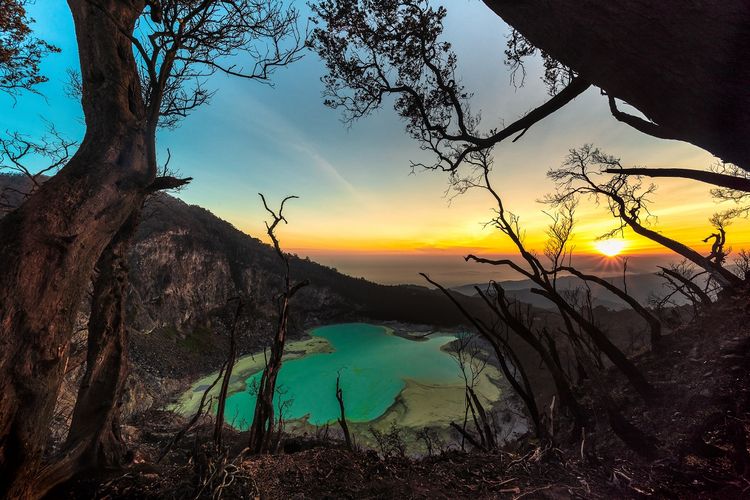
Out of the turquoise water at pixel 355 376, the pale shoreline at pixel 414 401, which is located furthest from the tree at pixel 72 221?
the pale shoreline at pixel 414 401

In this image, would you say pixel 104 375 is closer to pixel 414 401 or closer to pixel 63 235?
pixel 63 235

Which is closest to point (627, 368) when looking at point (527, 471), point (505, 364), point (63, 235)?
point (505, 364)

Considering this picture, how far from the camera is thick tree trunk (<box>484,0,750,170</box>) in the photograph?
A: 1713 mm

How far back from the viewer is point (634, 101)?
7.58 ft

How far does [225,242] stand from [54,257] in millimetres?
73798

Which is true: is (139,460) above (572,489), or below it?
below

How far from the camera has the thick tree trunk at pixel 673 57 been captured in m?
1.71

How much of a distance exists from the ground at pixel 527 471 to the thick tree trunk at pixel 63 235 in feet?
3.69

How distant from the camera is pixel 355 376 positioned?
47844mm

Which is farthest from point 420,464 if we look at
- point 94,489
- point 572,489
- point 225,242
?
point 225,242

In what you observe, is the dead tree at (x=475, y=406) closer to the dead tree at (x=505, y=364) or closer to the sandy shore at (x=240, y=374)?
the dead tree at (x=505, y=364)

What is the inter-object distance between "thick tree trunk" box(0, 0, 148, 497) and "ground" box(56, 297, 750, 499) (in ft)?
3.69

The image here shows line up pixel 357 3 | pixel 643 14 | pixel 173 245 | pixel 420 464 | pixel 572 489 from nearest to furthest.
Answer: pixel 643 14 → pixel 572 489 → pixel 420 464 → pixel 357 3 → pixel 173 245

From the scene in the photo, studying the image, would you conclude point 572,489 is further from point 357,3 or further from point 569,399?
point 357,3
